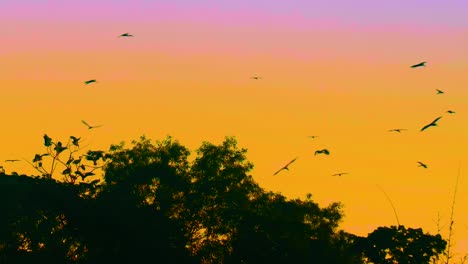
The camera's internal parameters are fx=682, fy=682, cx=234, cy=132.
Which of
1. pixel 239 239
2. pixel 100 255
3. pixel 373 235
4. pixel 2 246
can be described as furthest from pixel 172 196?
pixel 373 235

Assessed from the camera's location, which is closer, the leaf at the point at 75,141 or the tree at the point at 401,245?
the leaf at the point at 75,141

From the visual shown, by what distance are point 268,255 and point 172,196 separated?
12.0m

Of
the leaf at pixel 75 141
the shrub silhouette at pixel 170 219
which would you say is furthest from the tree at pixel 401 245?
the leaf at pixel 75 141

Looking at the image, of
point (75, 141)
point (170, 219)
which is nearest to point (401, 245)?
point (170, 219)

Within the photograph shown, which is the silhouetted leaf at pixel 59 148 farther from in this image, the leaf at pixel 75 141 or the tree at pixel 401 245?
the tree at pixel 401 245

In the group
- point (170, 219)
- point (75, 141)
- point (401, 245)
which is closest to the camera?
point (75, 141)

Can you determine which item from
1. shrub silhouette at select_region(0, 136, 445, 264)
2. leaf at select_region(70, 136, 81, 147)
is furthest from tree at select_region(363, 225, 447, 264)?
leaf at select_region(70, 136, 81, 147)

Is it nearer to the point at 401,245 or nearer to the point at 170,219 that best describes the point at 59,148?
the point at 170,219

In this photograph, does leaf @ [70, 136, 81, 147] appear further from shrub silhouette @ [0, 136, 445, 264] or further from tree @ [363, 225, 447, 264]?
tree @ [363, 225, 447, 264]

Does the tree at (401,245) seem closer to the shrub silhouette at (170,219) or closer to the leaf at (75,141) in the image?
the shrub silhouette at (170,219)

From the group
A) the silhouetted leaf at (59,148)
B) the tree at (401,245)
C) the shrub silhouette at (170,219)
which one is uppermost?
the silhouetted leaf at (59,148)

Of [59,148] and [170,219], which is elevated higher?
[59,148]

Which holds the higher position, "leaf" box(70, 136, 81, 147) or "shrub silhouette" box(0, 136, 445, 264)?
"leaf" box(70, 136, 81, 147)

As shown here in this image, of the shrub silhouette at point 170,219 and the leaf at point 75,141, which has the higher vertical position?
the leaf at point 75,141
